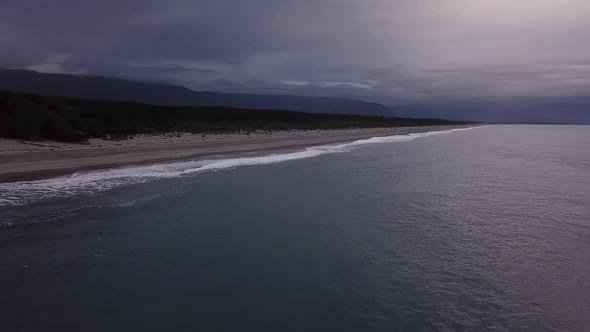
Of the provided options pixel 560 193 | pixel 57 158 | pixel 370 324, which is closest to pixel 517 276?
pixel 370 324

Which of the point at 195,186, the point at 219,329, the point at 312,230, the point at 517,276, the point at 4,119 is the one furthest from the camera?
the point at 4,119

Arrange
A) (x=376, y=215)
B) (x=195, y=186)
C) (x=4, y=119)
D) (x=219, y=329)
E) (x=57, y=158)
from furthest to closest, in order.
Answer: (x=4, y=119), (x=57, y=158), (x=195, y=186), (x=376, y=215), (x=219, y=329)

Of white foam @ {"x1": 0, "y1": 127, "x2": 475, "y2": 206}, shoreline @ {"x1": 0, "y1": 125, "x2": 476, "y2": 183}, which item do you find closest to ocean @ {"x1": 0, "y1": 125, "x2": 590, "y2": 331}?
white foam @ {"x1": 0, "y1": 127, "x2": 475, "y2": 206}

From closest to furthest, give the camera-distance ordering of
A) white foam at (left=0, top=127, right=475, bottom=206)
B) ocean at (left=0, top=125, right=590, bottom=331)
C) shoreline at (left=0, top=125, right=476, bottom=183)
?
ocean at (left=0, top=125, right=590, bottom=331) → white foam at (left=0, top=127, right=475, bottom=206) → shoreline at (left=0, top=125, right=476, bottom=183)

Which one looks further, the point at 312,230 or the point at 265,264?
the point at 312,230

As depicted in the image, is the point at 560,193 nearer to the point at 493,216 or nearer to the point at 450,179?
the point at 450,179

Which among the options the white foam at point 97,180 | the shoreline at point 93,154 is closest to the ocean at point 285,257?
the white foam at point 97,180

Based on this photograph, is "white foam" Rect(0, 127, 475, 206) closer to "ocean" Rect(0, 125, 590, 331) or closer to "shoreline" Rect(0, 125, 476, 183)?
"ocean" Rect(0, 125, 590, 331)

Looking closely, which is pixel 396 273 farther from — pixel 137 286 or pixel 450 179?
pixel 450 179

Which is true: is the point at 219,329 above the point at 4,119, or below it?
below
